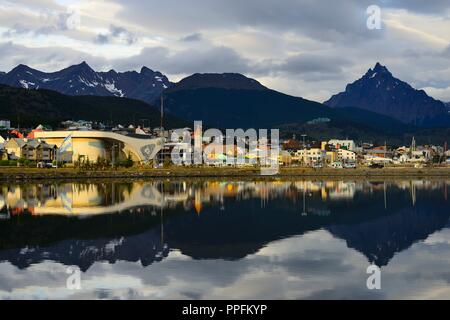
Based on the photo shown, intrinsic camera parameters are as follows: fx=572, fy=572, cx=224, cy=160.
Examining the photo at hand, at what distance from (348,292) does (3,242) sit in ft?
40.7

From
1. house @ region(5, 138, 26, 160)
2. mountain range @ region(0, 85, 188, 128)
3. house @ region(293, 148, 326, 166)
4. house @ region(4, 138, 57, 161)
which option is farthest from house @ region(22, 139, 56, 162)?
mountain range @ region(0, 85, 188, 128)

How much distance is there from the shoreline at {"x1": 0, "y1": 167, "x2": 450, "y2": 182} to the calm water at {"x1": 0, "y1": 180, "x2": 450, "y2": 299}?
27.0m

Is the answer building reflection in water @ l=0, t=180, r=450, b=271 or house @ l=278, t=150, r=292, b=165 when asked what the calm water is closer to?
building reflection in water @ l=0, t=180, r=450, b=271

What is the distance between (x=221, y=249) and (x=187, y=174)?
4882cm

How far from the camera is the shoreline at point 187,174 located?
59.8 m

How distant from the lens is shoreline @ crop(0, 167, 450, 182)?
59812mm

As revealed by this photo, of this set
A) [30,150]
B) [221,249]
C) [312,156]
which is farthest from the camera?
[312,156]

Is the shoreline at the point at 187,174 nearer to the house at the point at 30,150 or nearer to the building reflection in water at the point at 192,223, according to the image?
the house at the point at 30,150

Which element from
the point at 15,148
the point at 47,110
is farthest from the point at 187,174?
the point at 47,110

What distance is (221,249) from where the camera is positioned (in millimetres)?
17500

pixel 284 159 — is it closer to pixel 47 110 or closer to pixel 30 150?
pixel 30 150

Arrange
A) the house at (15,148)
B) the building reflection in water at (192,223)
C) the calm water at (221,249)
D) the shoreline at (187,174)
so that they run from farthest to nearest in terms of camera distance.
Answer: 1. the house at (15,148)
2. the shoreline at (187,174)
3. the building reflection in water at (192,223)
4. the calm water at (221,249)

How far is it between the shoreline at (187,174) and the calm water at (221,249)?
2698 cm

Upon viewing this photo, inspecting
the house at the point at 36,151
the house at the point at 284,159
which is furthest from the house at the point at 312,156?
the house at the point at 36,151
